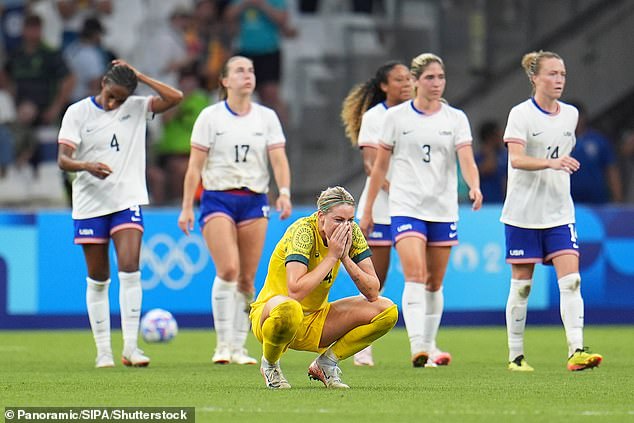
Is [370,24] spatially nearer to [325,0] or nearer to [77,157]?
[325,0]

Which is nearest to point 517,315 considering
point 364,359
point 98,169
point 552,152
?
point 552,152

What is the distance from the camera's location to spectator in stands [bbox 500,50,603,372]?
1119cm

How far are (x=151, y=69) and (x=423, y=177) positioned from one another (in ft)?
32.1

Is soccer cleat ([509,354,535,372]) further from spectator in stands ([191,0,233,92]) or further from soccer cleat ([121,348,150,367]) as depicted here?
spectator in stands ([191,0,233,92])

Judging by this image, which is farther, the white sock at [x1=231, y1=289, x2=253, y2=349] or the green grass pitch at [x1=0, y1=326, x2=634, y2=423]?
the white sock at [x1=231, y1=289, x2=253, y2=349]

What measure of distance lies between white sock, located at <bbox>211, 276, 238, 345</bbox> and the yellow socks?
307cm

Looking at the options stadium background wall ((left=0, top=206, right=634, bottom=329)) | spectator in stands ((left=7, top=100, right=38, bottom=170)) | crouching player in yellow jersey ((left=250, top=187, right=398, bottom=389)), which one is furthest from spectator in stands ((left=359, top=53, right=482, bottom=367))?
spectator in stands ((left=7, top=100, right=38, bottom=170))

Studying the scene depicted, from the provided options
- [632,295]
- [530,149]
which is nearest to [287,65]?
[632,295]

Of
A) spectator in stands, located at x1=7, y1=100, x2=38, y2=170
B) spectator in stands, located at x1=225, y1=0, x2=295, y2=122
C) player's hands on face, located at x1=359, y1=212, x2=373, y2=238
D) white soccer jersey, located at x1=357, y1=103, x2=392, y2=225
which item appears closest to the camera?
player's hands on face, located at x1=359, y1=212, x2=373, y2=238

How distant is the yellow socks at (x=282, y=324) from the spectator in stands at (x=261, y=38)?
11.1 meters

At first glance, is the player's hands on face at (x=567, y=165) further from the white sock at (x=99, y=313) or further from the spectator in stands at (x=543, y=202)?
the white sock at (x=99, y=313)

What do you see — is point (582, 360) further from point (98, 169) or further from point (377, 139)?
point (98, 169)


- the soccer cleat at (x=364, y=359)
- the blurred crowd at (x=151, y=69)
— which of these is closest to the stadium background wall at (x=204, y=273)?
the blurred crowd at (x=151, y=69)

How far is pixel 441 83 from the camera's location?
1182 centimetres
